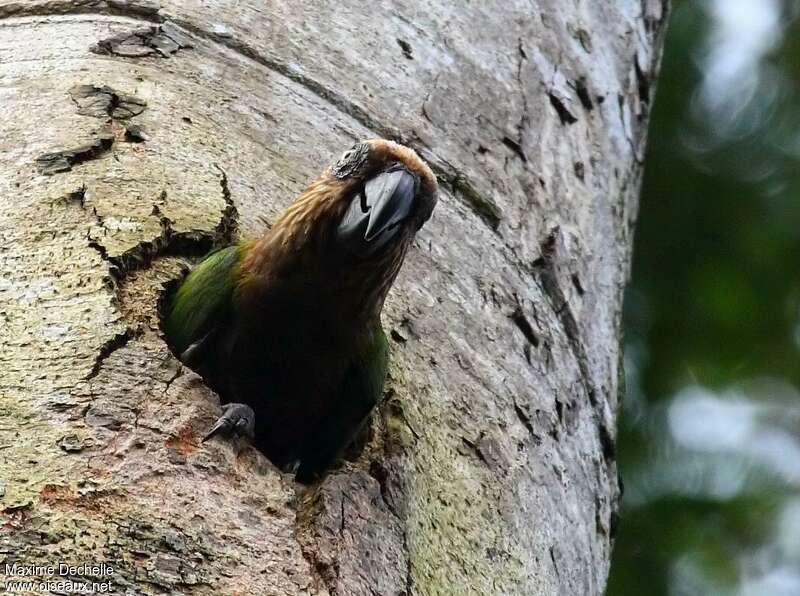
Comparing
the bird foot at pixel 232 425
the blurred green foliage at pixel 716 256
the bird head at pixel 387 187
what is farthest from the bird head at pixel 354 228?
the blurred green foliage at pixel 716 256

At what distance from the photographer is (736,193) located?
221 inches

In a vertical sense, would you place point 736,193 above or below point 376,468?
above

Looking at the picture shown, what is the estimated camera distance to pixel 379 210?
114 inches

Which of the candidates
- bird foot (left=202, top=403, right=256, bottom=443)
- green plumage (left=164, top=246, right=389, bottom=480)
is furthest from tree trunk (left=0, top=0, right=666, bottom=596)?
green plumage (left=164, top=246, right=389, bottom=480)

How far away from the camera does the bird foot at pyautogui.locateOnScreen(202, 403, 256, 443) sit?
2209mm

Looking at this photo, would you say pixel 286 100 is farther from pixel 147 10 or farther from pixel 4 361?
pixel 4 361

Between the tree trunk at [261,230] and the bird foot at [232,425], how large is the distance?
3cm

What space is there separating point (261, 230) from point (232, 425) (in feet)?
2.42

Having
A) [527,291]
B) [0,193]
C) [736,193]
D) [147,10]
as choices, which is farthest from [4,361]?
[736,193]

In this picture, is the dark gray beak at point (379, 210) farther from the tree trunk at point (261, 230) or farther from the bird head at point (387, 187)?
the tree trunk at point (261, 230)

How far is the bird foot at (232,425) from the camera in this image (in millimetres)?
2209

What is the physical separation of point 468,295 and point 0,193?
112 centimetres

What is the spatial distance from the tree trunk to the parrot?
0.25 ft

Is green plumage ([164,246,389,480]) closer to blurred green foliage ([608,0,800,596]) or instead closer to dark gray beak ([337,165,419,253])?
dark gray beak ([337,165,419,253])
